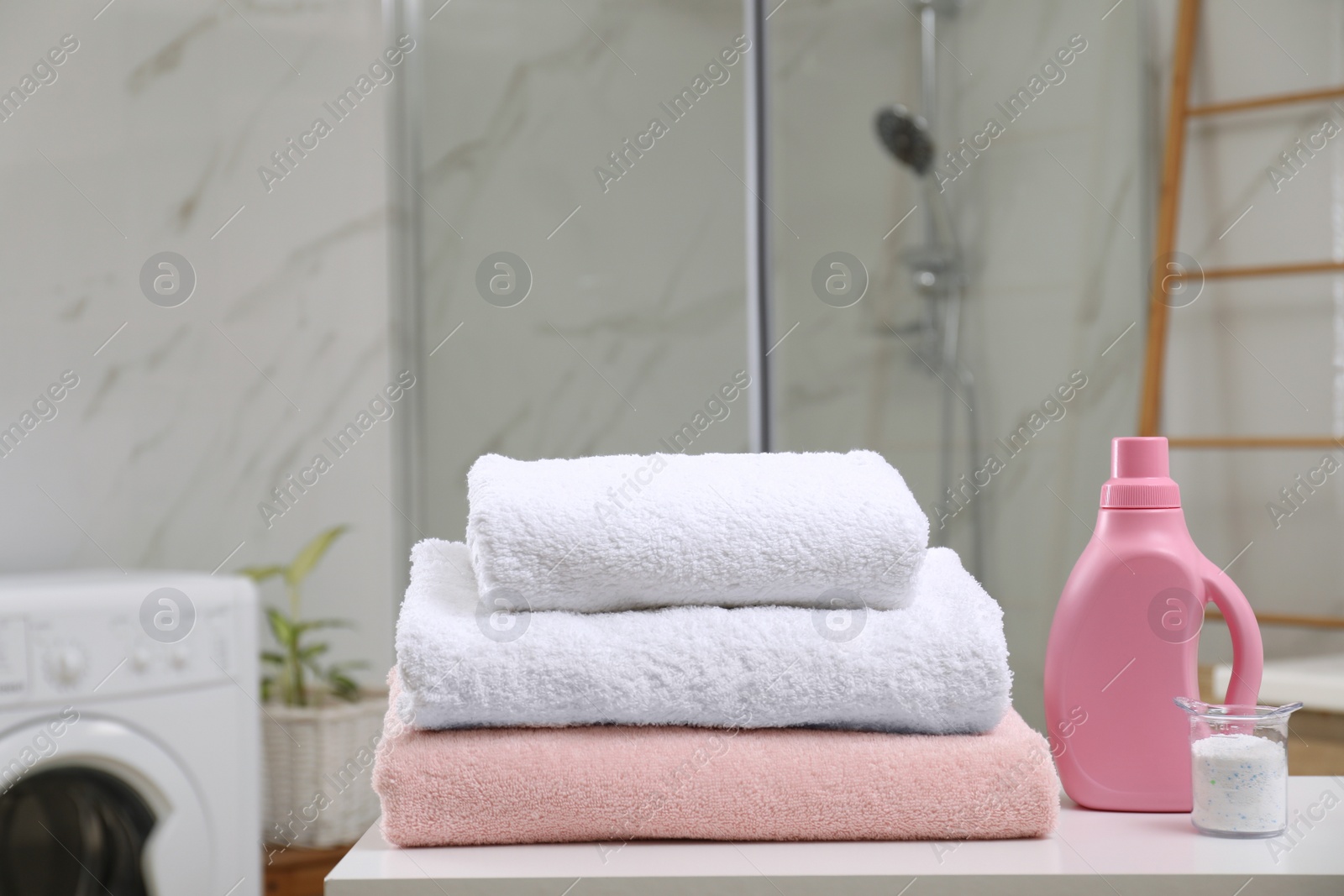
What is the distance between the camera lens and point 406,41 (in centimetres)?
196

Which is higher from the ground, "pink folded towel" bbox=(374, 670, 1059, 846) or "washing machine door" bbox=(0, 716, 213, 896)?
"pink folded towel" bbox=(374, 670, 1059, 846)

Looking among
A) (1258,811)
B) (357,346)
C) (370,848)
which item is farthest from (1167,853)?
(357,346)

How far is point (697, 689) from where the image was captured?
0.46 metres

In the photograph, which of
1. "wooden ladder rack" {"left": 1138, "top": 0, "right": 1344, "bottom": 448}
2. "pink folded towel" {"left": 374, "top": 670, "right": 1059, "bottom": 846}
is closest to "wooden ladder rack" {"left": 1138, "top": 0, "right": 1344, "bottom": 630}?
"wooden ladder rack" {"left": 1138, "top": 0, "right": 1344, "bottom": 448}

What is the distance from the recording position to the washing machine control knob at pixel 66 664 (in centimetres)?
127

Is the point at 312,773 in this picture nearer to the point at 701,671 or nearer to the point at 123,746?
the point at 123,746

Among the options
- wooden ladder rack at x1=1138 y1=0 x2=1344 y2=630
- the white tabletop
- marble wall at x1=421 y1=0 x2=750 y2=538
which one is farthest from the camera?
marble wall at x1=421 y1=0 x2=750 y2=538

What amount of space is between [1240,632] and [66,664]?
50.1 inches

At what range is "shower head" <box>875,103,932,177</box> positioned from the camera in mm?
1414

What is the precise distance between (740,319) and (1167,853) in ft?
3.61

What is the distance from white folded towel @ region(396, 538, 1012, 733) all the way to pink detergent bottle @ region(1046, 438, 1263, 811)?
60 millimetres

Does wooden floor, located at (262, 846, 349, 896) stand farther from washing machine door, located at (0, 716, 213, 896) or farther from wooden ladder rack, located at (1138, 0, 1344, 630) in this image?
wooden ladder rack, located at (1138, 0, 1344, 630)

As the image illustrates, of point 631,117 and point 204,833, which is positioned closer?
point 204,833

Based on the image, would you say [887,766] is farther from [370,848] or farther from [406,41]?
[406,41]
